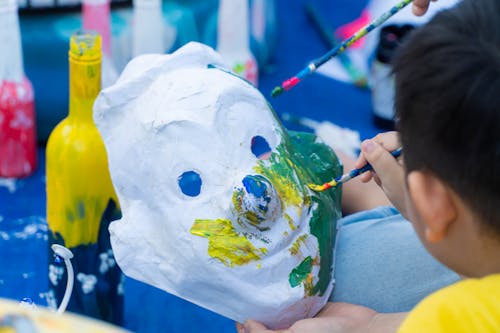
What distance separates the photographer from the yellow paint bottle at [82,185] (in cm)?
106

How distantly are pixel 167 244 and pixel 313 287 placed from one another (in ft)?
0.62

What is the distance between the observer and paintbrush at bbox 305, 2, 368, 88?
2.12 meters

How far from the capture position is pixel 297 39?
7.61 feet

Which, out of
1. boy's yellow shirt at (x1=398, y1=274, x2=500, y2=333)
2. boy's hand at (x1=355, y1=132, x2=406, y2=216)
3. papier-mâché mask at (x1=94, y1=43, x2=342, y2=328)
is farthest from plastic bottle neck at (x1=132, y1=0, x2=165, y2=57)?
boy's yellow shirt at (x1=398, y1=274, x2=500, y2=333)

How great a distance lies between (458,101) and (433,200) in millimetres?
108

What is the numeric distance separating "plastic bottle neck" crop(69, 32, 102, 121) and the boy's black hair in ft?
1.46

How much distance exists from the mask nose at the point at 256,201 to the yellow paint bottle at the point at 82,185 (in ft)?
0.83

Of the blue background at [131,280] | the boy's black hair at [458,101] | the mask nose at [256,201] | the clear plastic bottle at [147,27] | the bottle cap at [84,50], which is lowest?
the blue background at [131,280]

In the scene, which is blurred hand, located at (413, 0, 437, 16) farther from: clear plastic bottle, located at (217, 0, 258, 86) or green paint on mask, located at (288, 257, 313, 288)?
clear plastic bottle, located at (217, 0, 258, 86)

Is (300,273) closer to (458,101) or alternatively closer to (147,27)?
(458,101)

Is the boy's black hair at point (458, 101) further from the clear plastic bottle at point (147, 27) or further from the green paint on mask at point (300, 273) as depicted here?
the clear plastic bottle at point (147, 27)

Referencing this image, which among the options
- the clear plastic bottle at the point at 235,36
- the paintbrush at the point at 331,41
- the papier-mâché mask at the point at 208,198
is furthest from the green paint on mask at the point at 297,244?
the paintbrush at the point at 331,41

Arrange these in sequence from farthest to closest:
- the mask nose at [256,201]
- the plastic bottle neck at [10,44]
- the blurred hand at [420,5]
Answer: the plastic bottle neck at [10,44] < the blurred hand at [420,5] < the mask nose at [256,201]

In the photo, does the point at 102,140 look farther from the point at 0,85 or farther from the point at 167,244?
the point at 0,85
